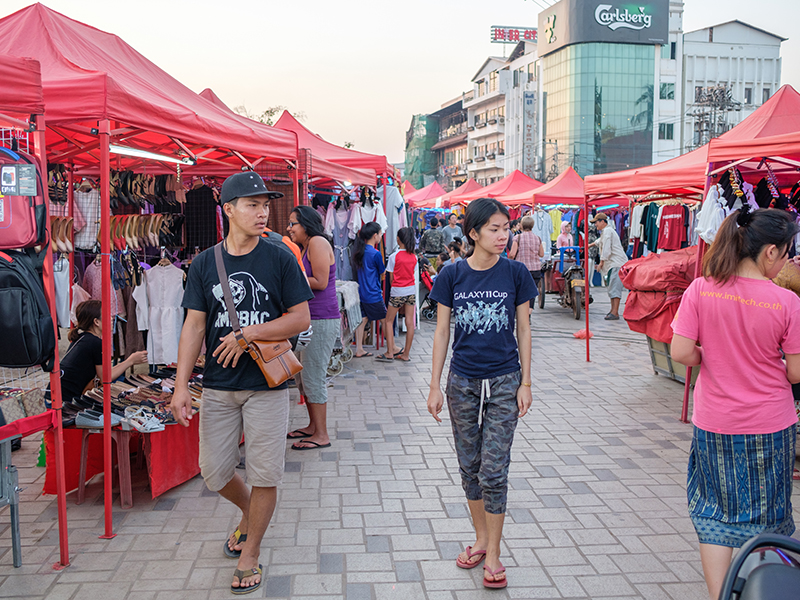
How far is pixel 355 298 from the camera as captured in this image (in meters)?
8.13

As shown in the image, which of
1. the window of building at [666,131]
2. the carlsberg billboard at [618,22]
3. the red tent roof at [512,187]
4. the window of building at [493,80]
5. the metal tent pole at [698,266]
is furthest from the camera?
the window of building at [493,80]

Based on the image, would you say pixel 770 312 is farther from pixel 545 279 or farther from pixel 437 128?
pixel 437 128

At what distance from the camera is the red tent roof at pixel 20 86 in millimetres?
2770

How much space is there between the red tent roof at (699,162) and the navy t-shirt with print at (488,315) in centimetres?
282

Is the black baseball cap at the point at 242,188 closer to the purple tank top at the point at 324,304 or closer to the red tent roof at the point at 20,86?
the red tent roof at the point at 20,86

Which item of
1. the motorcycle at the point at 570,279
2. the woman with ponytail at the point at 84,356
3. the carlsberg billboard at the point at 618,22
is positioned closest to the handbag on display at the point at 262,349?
the woman with ponytail at the point at 84,356

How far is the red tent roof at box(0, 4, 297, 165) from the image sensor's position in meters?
3.31

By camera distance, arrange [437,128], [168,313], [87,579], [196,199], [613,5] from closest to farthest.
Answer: [87,579] < [168,313] < [196,199] < [613,5] < [437,128]

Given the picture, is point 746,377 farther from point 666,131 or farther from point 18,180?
point 666,131

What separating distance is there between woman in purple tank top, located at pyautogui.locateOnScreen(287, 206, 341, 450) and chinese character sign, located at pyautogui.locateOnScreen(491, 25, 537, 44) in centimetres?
8597

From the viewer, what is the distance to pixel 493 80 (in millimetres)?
74812

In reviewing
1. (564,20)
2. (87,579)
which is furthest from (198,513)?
(564,20)

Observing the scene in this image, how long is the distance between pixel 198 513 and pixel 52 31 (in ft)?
10.8

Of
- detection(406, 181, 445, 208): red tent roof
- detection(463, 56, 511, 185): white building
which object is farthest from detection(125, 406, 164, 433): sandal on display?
detection(463, 56, 511, 185): white building
